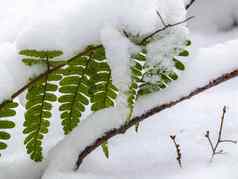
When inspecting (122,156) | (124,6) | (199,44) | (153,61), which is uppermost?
(124,6)

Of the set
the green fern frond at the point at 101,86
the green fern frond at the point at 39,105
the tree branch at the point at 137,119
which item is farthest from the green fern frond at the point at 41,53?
the tree branch at the point at 137,119

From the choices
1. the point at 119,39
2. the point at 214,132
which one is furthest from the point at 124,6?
the point at 214,132

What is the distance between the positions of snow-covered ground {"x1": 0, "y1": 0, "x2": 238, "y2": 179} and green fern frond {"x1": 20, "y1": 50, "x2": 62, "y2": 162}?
8 centimetres

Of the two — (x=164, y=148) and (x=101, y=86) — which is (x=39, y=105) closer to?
(x=101, y=86)

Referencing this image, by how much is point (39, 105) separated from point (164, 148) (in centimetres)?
39

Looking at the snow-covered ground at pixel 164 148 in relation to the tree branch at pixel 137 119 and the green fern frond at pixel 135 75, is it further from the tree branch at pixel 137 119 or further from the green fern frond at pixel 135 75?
the green fern frond at pixel 135 75

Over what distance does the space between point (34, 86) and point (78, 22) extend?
19 cm

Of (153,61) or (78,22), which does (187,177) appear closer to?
(153,61)

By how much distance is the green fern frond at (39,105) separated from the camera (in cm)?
127

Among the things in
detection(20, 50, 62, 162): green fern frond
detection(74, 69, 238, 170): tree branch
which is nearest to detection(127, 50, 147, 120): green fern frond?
detection(74, 69, 238, 170): tree branch

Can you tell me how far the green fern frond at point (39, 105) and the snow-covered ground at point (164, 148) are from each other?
79 mm

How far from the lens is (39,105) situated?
132 centimetres

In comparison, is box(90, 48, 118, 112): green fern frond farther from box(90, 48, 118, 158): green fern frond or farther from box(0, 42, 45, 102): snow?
box(0, 42, 45, 102): snow

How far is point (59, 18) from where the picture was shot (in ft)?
4.11
